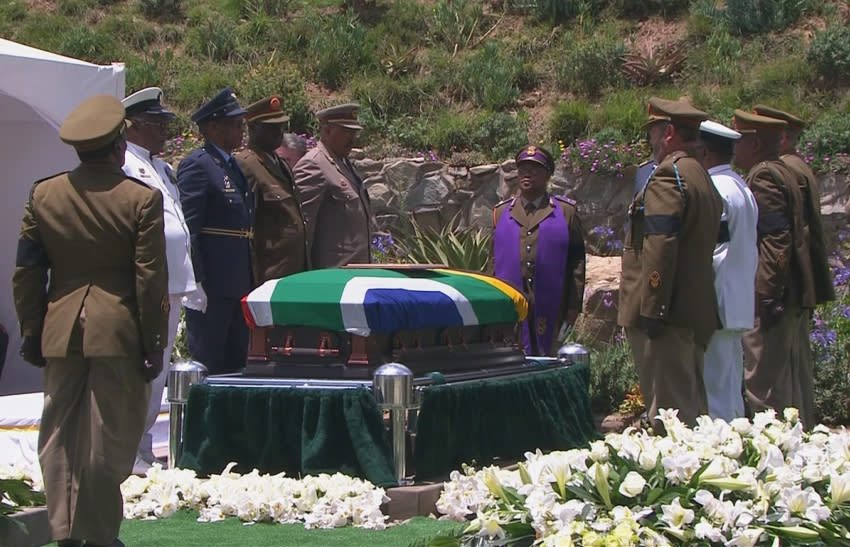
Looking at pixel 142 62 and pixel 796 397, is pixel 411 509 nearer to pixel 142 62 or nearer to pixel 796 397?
pixel 796 397

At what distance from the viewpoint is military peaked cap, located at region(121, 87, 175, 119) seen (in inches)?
273

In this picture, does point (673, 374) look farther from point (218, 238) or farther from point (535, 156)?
point (218, 238)

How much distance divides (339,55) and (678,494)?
13.7m

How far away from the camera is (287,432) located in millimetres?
6215

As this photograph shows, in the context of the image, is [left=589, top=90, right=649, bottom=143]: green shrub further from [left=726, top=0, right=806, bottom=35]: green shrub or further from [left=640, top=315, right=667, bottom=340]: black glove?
[left=640, top=315, right=667, bottom=340]: black glove

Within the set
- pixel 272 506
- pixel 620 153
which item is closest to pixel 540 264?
pixel 272 506

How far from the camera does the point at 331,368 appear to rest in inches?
250

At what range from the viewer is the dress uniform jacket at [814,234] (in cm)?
777

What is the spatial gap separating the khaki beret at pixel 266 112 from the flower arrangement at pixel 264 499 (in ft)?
8.28

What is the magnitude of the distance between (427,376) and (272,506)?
1.06 meters

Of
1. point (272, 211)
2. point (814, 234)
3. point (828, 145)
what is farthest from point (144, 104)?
point (828, 145)

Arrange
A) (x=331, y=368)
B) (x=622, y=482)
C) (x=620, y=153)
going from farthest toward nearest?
(x=620, y=153), (x=331, y=368), (x=622, y=482)

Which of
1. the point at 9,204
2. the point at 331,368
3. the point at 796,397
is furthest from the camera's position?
the point at 9,204

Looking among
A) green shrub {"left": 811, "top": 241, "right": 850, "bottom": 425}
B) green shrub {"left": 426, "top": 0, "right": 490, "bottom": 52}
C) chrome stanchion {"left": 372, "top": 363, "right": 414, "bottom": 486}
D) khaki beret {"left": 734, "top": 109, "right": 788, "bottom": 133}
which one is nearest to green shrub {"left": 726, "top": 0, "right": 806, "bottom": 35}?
green shrub {"left": 426, "top": 0, "right": 490, "bottom": 52}
